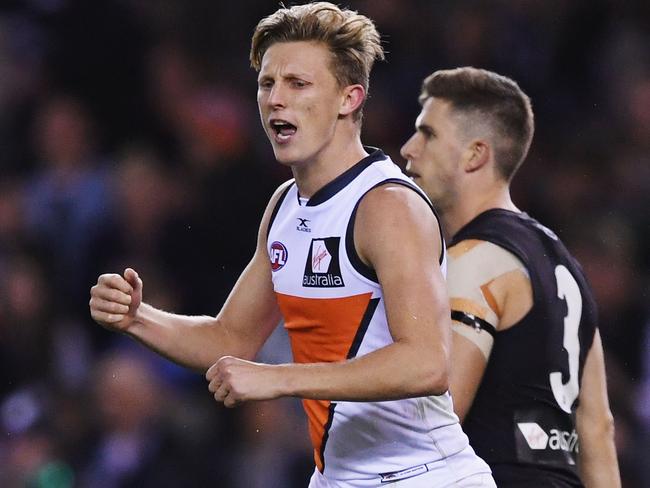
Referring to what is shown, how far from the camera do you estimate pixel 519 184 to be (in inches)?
380

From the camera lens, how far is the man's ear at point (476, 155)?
5066mm

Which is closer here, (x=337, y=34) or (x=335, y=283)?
(x=335, y=283)

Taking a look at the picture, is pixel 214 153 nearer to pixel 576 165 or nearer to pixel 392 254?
pixel 576 165

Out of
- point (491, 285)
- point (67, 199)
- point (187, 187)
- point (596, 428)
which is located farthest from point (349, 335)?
point (67, 199)

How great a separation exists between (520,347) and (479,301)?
22 centimetres

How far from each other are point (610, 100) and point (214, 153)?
3166 millimetres

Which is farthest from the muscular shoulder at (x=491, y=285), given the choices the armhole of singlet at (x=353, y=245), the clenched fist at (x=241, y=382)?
the clenched fist at (x=241, y=382)

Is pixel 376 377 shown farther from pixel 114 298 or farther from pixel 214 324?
pixel 214 324

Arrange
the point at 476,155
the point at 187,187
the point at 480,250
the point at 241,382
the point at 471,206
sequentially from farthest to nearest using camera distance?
the point at 187,187, the point at 476,155, the point at 471,206, the point at 480,250, the point at 241,382

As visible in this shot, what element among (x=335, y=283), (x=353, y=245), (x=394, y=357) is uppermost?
(x=353, y=245)

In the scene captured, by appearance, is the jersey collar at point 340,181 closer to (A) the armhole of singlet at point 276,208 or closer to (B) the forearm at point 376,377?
(A) the armhole of singlet at point 276,208

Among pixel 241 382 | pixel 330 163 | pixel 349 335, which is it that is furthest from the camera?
pixel 330 163

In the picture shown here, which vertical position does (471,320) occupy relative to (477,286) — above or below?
below

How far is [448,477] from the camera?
13.3 ft
